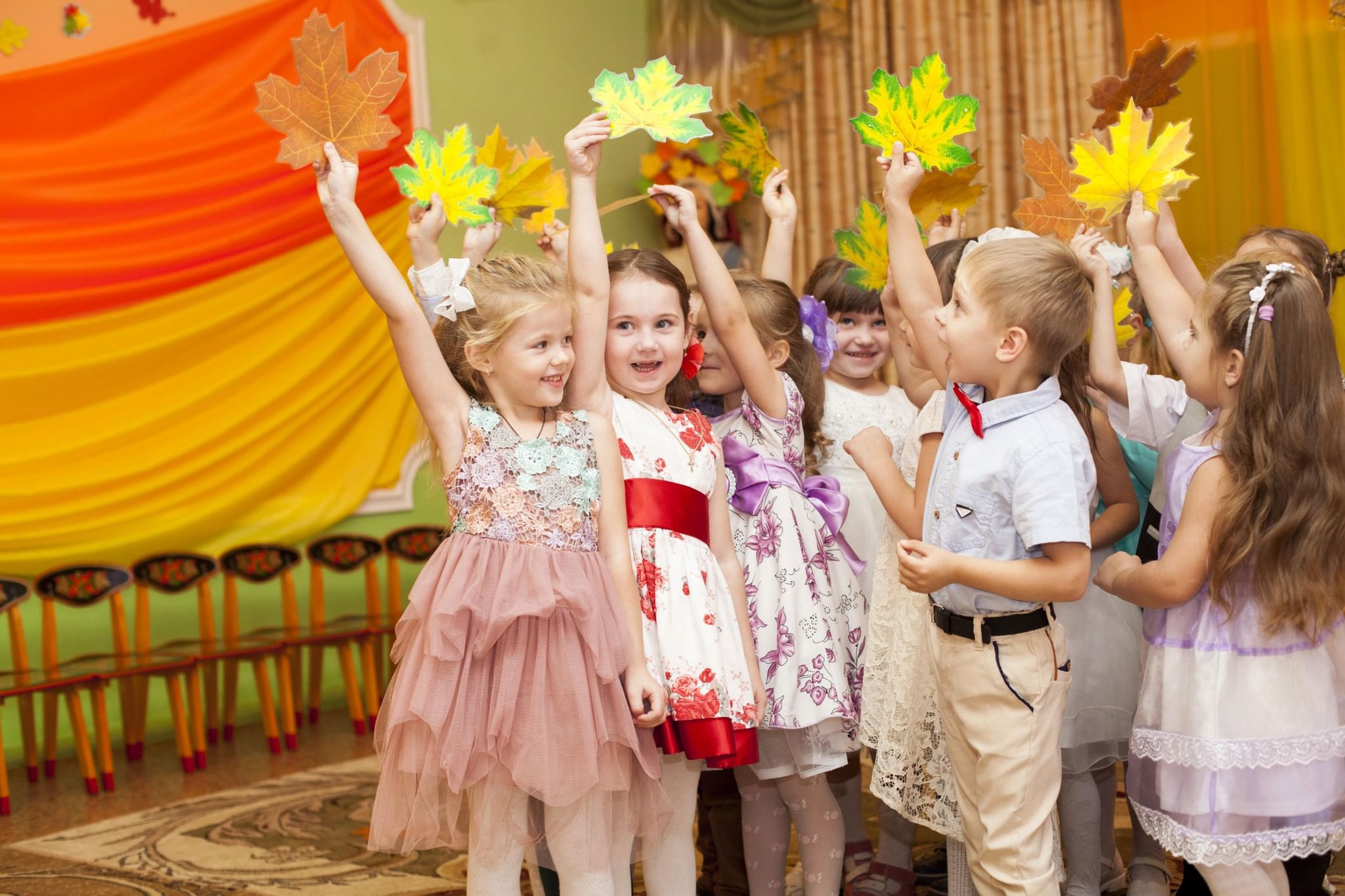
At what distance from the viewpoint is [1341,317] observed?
12.7ft

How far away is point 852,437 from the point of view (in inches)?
110

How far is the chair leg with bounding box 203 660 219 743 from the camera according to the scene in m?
4.64

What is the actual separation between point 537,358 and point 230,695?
127 inches

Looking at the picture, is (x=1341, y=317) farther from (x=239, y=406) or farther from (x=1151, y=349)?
(x=239, y=406)

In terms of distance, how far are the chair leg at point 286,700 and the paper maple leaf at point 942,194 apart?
298 centimetres

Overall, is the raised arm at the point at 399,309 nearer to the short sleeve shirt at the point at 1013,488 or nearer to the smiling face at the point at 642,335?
the smiling face at the point at 642,335

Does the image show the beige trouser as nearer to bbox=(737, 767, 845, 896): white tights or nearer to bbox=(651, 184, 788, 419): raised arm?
bbox=(737, 767, 845, 896): white tights

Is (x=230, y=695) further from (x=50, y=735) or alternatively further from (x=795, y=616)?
(x=795, y=616)

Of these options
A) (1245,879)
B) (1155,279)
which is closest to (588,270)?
Result: (1155,279)

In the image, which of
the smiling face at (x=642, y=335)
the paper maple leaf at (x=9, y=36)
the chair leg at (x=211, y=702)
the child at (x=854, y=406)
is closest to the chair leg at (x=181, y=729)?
the chair leg at (x=211, y=702)

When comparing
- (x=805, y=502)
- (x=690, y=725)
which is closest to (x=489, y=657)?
(x=690, y=725)

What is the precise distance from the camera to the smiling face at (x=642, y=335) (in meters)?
2.27

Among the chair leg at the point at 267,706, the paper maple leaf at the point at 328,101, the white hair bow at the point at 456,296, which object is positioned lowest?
the chair leg at the point at 267,706

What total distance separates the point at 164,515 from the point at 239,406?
488 millimetres
